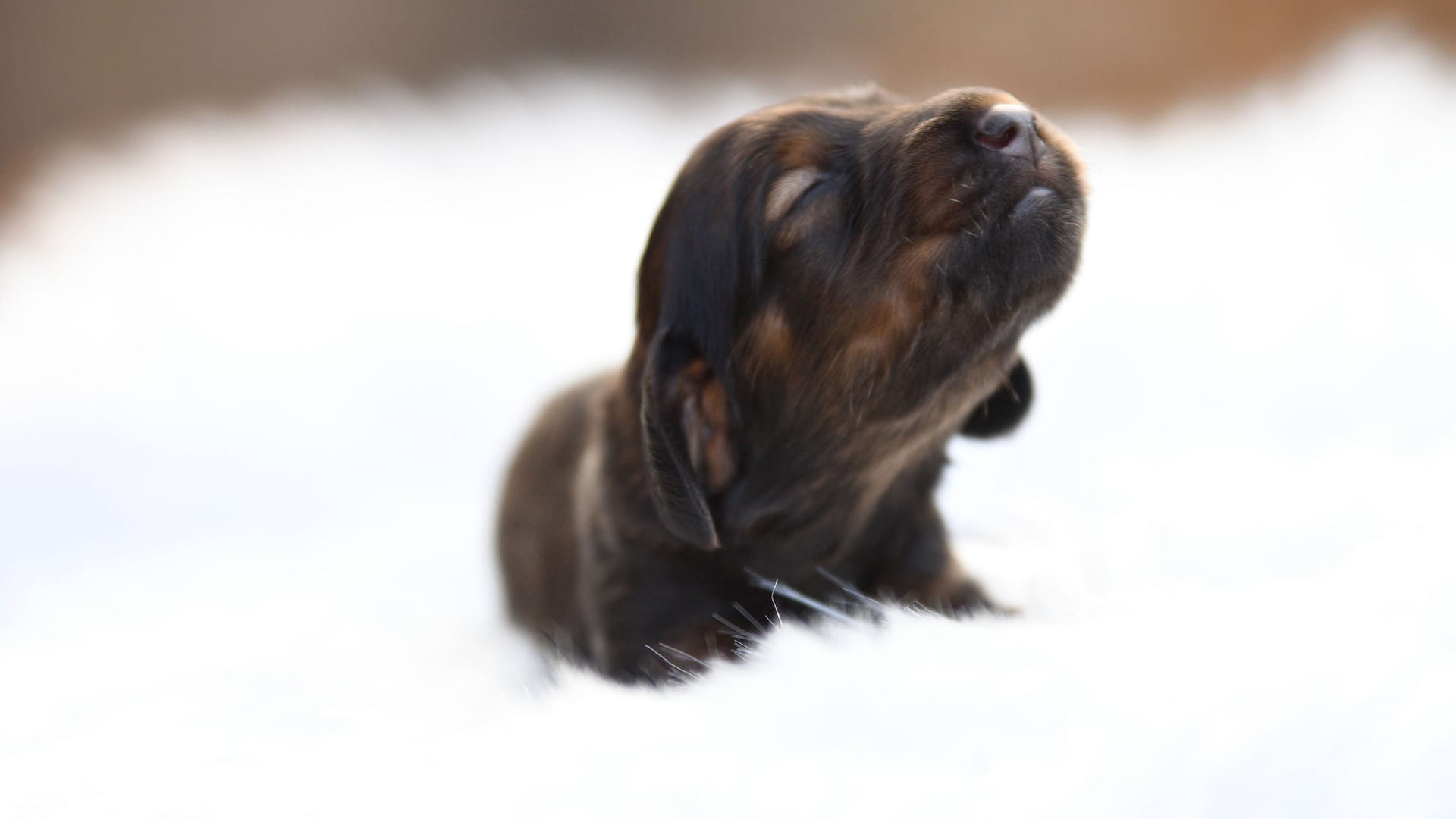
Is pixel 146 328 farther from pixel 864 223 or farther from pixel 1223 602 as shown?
pixel 1223 602

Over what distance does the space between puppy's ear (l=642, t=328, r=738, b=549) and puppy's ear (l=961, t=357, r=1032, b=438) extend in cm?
41

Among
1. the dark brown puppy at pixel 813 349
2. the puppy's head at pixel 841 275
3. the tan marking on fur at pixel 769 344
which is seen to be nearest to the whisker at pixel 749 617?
the dark brown puppy at pixel 813 349

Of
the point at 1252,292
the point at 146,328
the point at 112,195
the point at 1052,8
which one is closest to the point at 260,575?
the point at 146,328

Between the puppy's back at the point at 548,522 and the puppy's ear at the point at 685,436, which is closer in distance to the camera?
the puppy's ear at the point at 685,436

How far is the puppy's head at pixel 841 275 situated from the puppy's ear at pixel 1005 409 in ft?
0.78

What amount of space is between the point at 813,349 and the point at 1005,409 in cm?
44

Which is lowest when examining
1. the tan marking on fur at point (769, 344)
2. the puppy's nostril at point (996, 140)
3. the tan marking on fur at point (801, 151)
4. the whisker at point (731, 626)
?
the whisker at point (731, 626)

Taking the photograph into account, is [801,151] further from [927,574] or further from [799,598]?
[927,574]

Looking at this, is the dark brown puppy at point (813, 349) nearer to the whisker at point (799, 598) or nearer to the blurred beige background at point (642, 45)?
the whisker at point (799, 598)

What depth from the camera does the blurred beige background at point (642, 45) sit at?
2557 millimetres

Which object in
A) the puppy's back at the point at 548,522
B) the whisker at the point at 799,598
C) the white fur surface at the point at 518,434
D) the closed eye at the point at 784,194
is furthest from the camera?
the puppy's back at the point at 548,522

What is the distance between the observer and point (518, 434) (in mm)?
2195

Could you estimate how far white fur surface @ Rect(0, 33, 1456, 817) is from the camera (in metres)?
1.01

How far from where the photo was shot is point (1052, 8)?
272 centimetres
